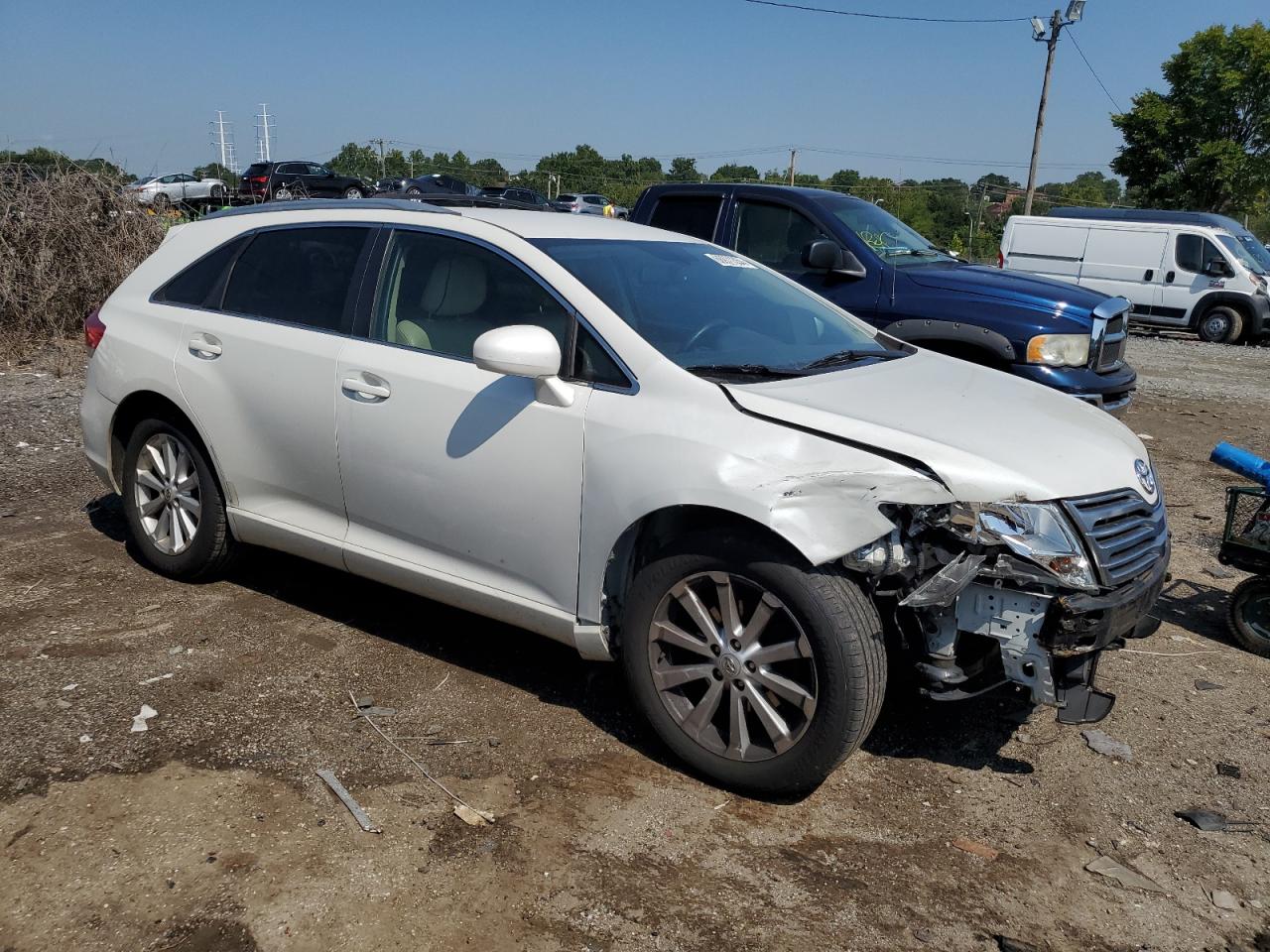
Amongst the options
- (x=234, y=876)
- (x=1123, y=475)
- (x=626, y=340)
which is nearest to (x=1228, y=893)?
(x=1123, y=475)

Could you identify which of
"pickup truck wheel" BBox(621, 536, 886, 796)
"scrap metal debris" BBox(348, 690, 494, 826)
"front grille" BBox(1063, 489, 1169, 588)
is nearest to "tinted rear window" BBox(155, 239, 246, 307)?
"scrap metal debris" BBox(348, 690, 494, 826)

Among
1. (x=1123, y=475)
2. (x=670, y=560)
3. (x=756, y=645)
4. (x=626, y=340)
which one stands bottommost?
(x=756, y=645)

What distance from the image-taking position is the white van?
17.9 meters

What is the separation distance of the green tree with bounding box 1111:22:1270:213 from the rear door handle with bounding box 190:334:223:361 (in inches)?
1376

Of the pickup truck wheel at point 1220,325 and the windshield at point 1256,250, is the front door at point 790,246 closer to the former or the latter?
the pickup truck wheel at point 1220,325

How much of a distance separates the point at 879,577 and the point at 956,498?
0.33 m

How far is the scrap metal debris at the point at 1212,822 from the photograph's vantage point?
333cm

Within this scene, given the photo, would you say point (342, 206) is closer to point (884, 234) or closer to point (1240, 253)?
point (884, 234)

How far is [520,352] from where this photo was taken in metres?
3.41

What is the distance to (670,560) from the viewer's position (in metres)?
3.33

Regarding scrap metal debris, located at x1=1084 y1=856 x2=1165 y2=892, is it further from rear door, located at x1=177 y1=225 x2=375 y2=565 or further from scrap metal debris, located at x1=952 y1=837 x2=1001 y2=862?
rear door, located at x1=177 y1=225 x2=375 y2=565

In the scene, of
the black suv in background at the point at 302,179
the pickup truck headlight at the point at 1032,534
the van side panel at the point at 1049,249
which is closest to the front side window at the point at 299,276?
the pickup truck headlight at the point at 1032,534

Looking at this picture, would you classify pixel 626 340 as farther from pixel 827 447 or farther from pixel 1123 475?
pixel 1123 475

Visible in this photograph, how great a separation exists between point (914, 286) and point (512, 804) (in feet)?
16.7
